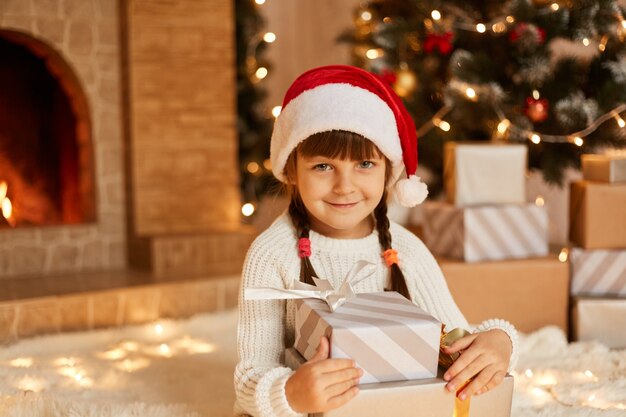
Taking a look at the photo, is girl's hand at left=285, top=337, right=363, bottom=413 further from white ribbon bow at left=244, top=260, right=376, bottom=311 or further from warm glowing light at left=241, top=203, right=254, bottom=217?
warm glowing light at left=241, top=203, right=254, bottom=217

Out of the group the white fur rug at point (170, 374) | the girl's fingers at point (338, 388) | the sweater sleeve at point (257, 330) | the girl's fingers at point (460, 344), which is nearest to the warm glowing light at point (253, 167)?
the white fur rug at point (170, 374)

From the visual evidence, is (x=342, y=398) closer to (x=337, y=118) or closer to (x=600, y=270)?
(x=337, y=118)

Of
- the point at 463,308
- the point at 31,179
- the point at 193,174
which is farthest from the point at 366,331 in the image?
the point at 31,179

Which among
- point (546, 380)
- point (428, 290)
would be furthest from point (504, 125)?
point (428, 290)

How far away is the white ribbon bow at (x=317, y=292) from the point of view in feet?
3.80

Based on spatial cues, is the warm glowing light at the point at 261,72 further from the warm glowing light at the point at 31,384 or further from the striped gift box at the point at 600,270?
the warm glowing light at the point at 31,384

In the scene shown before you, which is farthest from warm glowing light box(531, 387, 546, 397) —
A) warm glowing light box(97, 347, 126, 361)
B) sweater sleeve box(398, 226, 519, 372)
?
warm glowing light box(97, 347, 126, 361)

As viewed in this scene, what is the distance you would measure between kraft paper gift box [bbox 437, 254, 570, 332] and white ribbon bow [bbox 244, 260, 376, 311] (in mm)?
880

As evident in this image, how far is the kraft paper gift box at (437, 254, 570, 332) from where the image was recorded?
6.78ft

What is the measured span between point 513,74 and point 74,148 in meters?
1.68

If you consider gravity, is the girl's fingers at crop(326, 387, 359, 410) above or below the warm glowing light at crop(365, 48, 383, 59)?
below

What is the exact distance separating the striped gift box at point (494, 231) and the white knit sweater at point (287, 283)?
0.67 meters

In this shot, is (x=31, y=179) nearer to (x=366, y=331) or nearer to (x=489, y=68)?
(x=489, y=68)

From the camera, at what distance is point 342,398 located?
1.04m
